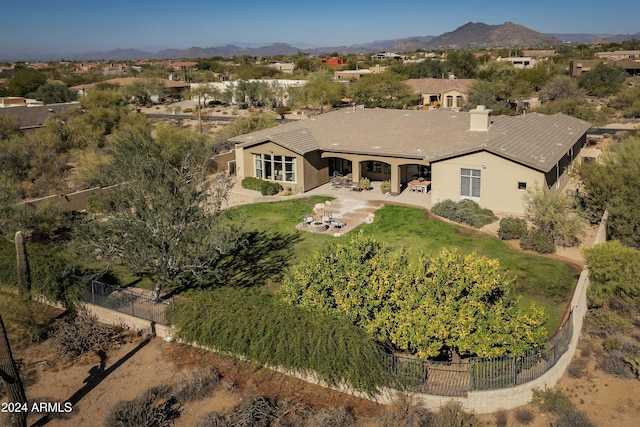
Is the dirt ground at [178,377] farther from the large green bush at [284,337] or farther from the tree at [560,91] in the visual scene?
the tree at [560,91]

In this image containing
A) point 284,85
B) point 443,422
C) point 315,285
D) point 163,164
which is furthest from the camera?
point 284,85

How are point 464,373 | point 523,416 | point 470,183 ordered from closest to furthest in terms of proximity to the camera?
point 523,416
point 464,373
point 470,183

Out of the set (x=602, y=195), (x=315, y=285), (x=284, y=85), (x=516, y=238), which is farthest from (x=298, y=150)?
(x=284, y=85)

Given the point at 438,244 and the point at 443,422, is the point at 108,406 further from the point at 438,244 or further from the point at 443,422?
the point at 438,244

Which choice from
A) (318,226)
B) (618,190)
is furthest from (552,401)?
(318,226)

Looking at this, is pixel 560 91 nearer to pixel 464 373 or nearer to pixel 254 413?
pixel 464 373

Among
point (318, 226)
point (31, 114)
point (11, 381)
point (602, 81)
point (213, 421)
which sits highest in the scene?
point (602, 81)

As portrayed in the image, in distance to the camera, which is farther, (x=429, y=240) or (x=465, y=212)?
(x=465, y=212)

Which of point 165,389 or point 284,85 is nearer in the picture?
point 165,389
